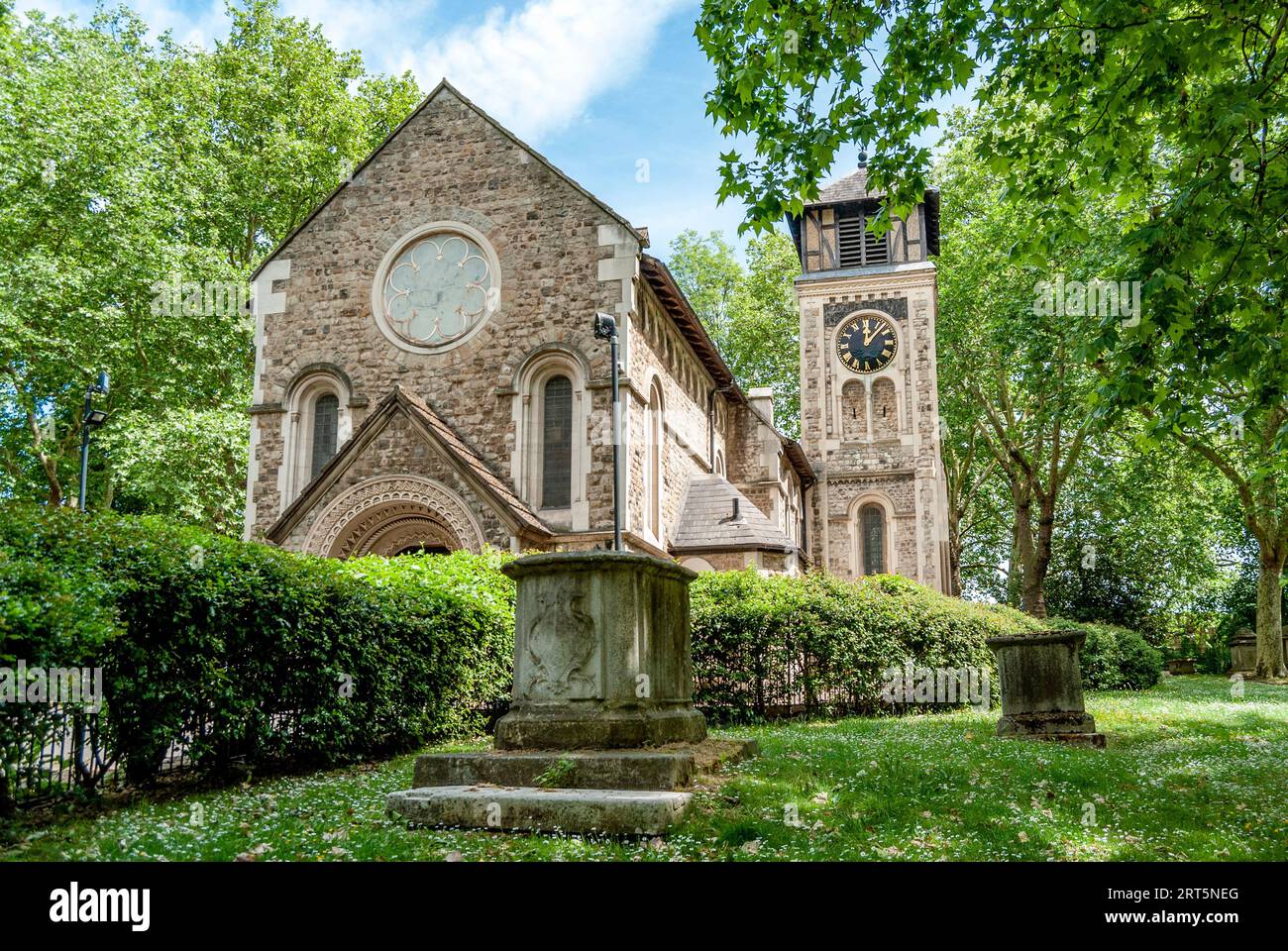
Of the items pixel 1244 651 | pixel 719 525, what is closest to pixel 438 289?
pixel 719 525

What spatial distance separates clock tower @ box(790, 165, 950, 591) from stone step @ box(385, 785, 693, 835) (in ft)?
89.7

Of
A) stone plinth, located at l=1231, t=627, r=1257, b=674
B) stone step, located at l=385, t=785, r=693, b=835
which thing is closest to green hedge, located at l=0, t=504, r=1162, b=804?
stone step, located at l=385, t=785, r=693, b=835

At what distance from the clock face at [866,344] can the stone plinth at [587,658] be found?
28614mm

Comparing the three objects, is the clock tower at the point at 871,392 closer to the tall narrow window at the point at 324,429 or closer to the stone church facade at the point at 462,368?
the stone church facade at the point at 462,368

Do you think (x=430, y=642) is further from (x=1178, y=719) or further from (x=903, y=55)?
(x=1178, y=719)

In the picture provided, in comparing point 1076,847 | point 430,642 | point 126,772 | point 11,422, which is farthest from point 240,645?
point 11,422

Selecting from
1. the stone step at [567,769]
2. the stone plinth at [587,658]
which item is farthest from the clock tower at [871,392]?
the stone step at [567,769]

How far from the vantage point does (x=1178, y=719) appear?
42.0 ft

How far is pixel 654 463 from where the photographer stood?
2036 cm

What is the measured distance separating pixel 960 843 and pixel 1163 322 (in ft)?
13.1

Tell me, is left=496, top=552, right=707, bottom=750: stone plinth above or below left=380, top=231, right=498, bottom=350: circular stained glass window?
below

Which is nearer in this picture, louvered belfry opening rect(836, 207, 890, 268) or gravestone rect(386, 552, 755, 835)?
gravestone rect(386, 552, 755, 835)

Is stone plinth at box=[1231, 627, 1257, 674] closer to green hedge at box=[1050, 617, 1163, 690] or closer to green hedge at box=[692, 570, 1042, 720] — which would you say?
green hedge at box=[1050, 617, 1163, 690]

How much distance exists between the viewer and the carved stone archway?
1677 cm
